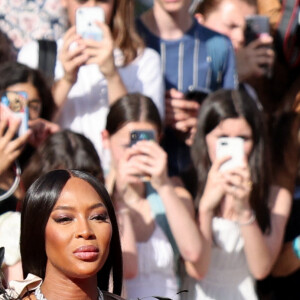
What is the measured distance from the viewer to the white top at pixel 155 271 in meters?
3.79

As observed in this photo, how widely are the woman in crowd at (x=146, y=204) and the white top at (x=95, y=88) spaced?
15cm

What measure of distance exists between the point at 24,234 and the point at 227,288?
1.85 m

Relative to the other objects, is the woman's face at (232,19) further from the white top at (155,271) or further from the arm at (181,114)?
the white top at (155,271)

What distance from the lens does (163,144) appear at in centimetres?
428

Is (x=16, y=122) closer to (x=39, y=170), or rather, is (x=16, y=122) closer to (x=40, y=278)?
(x=39, y=170)

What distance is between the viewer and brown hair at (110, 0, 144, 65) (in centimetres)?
418

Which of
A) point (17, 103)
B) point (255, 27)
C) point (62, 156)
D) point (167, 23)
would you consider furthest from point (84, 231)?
point (255, 27)

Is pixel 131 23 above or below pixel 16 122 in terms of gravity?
above

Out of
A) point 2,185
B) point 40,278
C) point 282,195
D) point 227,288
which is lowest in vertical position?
point 227,288

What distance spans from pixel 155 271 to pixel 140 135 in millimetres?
563

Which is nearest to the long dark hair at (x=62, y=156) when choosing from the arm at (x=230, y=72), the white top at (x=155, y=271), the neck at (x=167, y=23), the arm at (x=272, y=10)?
the white top at (x=155, y=271)

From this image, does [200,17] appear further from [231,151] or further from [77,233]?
[77,233]

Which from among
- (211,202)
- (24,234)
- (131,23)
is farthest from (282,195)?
(24,234)

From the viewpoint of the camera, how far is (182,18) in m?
4.39
